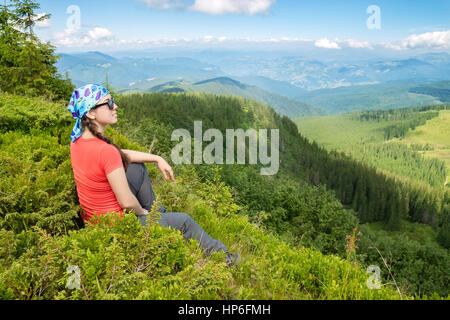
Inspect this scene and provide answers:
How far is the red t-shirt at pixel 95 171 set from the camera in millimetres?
3355

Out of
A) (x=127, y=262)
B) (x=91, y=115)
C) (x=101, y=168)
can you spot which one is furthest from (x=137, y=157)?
(x=127, y=262)

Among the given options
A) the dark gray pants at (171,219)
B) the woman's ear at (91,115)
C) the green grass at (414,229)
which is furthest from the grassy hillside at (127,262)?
the green grass at (414,229)

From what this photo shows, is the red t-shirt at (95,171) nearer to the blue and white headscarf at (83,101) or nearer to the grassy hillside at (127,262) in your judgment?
the blue and white headscarf at (83,101)

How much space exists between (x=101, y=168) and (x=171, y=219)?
1095 millimetres

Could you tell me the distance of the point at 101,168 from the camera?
3404 millimetres

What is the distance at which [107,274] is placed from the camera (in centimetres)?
241

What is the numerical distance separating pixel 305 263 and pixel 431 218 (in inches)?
5268

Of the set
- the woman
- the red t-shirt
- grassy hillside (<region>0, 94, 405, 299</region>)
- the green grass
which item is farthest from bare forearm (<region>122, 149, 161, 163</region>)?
the green grass

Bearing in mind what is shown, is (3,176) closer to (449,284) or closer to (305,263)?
(305,263)

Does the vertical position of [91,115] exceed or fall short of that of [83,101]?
it falls short

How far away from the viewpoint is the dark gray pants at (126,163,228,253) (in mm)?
3569

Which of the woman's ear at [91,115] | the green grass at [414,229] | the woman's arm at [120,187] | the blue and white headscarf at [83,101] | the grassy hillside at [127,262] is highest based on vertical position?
the blue and white headscarf at [83,101]

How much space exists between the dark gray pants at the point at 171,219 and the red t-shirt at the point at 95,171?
0.40 meters

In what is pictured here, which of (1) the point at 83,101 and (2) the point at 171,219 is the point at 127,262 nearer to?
(2) the point at 171,219
